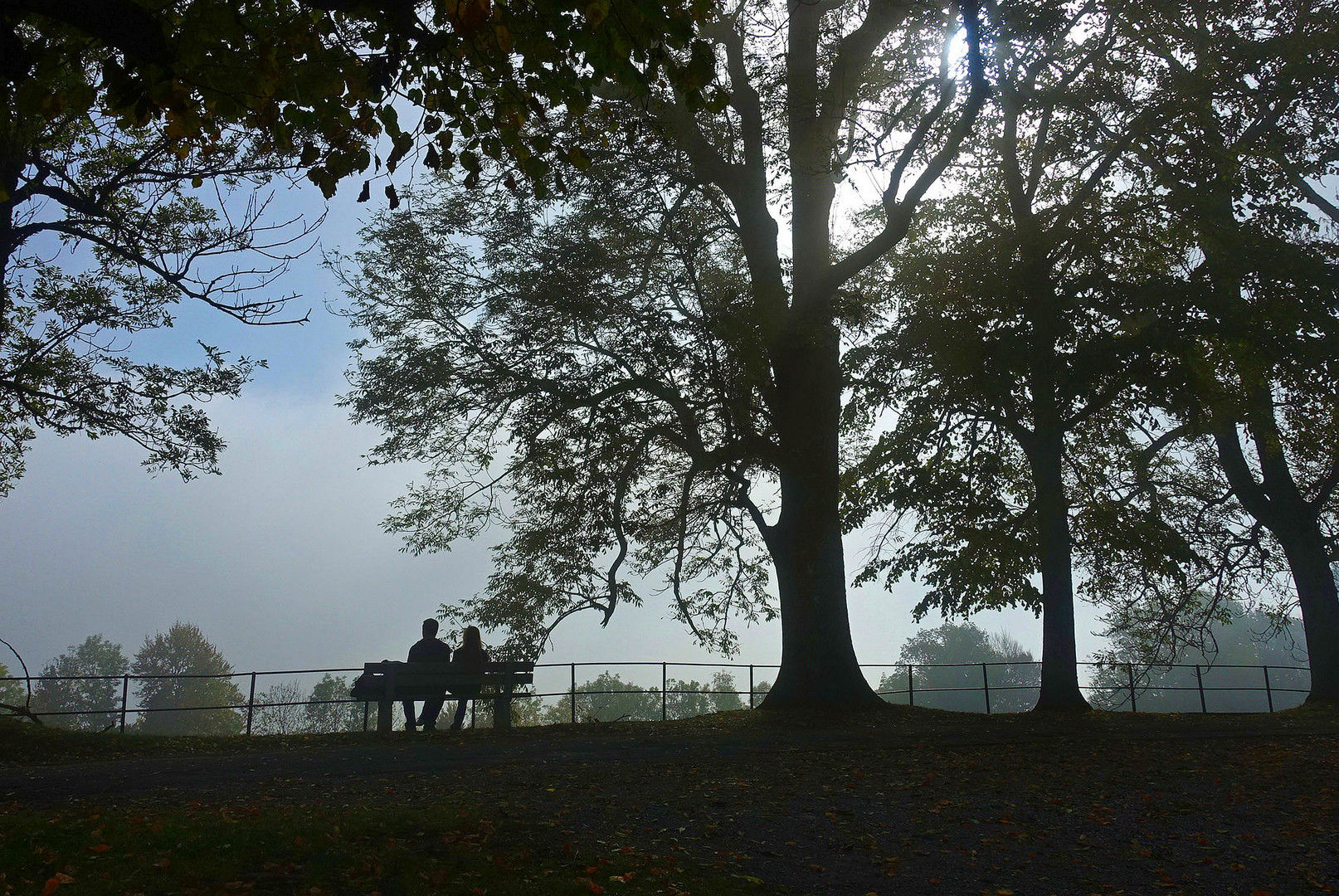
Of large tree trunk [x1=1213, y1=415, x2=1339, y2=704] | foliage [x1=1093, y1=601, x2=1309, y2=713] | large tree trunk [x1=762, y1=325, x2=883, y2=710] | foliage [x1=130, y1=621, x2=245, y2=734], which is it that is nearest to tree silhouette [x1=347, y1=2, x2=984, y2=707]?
large tree trunk [x1=762, y1=325, x2=883, y2=710]

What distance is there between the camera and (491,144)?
6453mm

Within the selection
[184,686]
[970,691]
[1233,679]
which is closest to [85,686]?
[184,686]

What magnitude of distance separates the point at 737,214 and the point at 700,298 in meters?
2.30

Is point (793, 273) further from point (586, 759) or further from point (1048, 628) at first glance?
point (586, 759)

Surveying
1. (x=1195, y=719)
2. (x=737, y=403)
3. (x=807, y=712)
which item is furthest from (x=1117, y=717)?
(x=737, y=403)

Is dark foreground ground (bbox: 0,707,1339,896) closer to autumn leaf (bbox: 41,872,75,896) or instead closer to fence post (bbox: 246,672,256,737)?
autumn leaf (bbox: 41,872,75,896)

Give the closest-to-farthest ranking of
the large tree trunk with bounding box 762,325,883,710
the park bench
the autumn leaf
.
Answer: the autumn leaf
the park bench
the large tree trunk with bounding box 762,325,883,710

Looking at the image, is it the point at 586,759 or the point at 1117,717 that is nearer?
the point at 586,759

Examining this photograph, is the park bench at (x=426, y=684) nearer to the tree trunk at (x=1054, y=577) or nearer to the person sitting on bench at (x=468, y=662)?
the person sitting on bench at (x=468, y=662)

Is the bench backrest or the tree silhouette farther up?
the tree silhouette

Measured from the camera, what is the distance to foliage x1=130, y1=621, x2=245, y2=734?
251 ft

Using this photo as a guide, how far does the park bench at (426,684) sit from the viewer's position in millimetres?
12117

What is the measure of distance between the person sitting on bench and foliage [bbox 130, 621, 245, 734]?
227ft

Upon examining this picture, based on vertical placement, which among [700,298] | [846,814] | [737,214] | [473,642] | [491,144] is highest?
[737,214]
